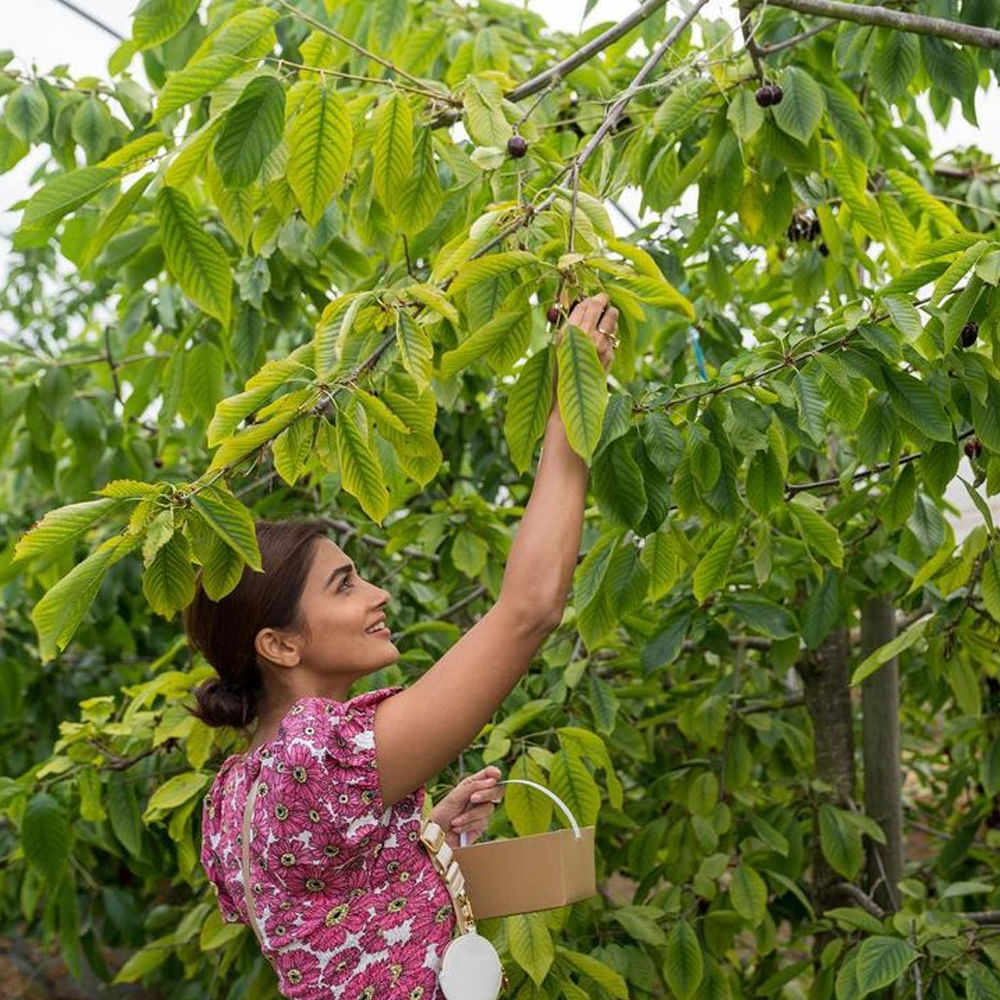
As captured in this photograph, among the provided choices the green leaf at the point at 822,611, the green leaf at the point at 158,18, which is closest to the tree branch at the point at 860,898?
the green leaf at the point at 822,611

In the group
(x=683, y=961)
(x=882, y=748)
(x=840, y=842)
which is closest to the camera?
(x=683, y=961)

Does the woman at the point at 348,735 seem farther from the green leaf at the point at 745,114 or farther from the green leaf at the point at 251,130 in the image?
the green leaf at the point at 745,114

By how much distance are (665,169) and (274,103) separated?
28.6 inches

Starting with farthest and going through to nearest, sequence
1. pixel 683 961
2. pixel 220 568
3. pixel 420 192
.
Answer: pixel 683 961, pixel 420 192, pixel 220 568

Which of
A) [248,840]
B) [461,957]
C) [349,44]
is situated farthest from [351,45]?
[461,957]

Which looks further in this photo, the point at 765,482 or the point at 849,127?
the point at 849,127

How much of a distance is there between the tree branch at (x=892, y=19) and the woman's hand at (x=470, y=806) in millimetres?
950

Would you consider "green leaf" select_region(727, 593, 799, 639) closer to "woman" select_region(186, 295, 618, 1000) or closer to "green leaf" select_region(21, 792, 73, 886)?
"woman" select_region(186, 295, 618, 1000)

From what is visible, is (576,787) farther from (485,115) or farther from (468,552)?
(485,115)

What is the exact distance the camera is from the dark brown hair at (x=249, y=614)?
1598mm

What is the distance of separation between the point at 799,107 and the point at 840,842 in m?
1.34

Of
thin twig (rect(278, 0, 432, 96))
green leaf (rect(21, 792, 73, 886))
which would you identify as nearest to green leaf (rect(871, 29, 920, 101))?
thin twig (rect(278, 0, 432, 96))

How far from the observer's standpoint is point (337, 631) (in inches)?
62.7

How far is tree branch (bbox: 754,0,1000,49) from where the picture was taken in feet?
5.69
